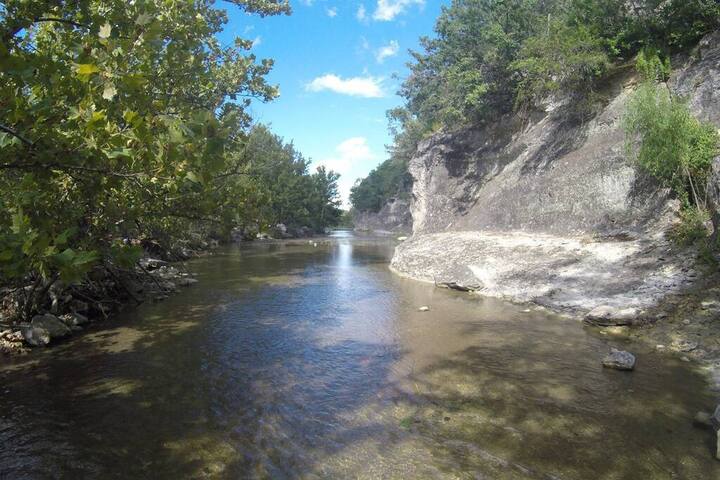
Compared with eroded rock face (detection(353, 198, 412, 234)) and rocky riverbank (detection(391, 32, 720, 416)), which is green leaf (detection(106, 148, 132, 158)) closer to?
rocky riverbank (detection(391, 32, 720, 416))

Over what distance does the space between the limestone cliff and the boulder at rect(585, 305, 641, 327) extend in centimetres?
37

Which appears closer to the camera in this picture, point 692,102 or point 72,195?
point 72,195

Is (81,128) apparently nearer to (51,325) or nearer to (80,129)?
(80,129)

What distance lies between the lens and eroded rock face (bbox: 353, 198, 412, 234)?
296 feet

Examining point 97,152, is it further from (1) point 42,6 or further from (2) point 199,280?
(2) point 199,280

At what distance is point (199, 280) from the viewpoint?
22.0 meters

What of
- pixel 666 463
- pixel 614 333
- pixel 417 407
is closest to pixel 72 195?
pixel 417 407

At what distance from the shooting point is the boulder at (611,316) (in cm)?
1251

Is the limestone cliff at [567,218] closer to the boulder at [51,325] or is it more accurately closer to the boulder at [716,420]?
the boulder at [716,420]

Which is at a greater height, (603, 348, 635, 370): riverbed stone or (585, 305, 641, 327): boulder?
(585, 305, 641, 327): boulder

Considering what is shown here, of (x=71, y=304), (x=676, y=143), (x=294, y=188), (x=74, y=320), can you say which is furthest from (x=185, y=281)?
(x=294, y=188)

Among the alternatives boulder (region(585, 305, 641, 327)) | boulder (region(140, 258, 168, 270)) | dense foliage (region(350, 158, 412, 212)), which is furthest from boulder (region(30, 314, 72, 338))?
dense foliage (region(350, 158, 412, 212))

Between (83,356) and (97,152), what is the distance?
8.24m

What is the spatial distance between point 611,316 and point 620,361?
3.52m
